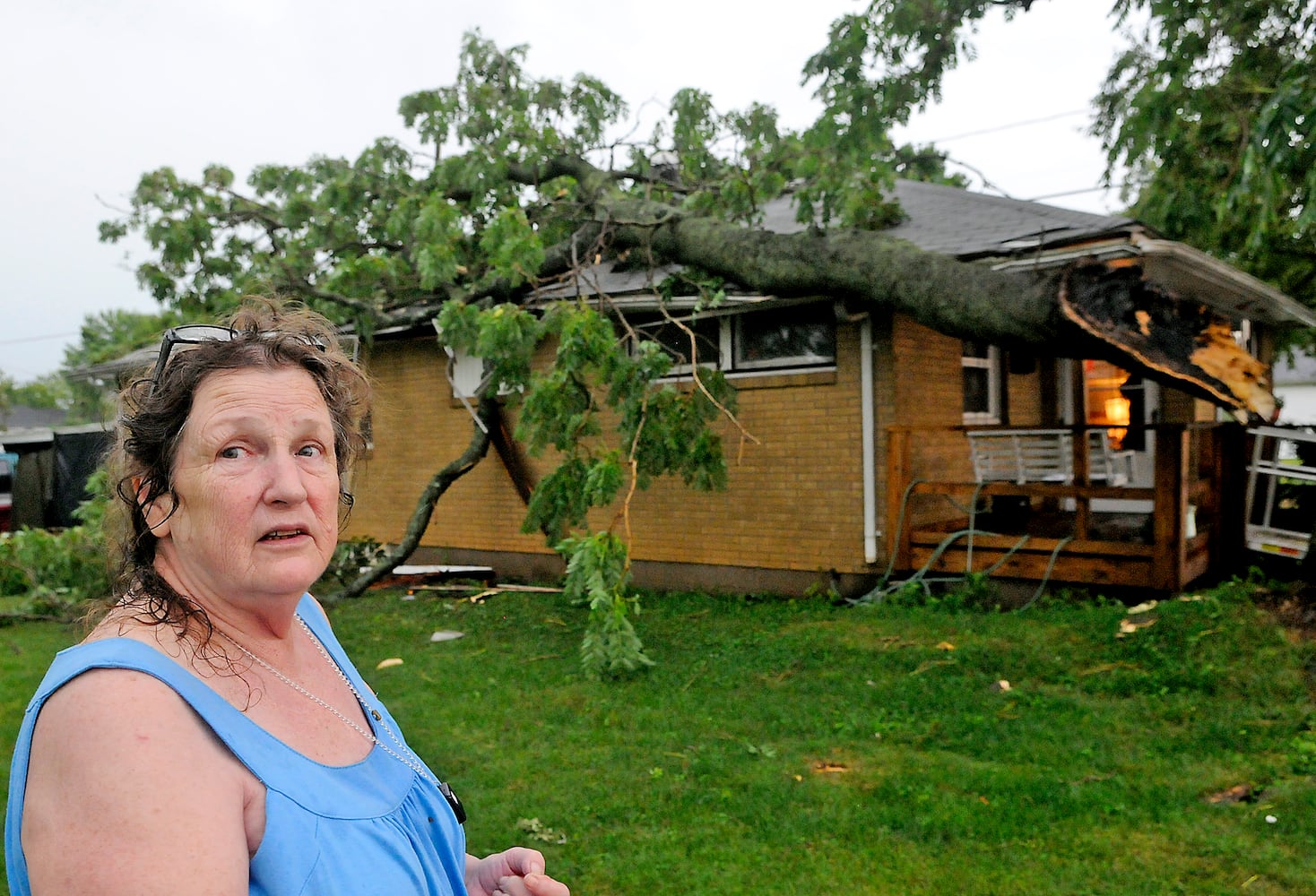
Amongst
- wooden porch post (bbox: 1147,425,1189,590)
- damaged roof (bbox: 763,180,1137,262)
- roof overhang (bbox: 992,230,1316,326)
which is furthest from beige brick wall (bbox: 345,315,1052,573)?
wooden porch post (bbox: 1147,425,1189,590)

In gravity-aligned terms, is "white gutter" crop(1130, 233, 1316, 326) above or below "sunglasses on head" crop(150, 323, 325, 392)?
above

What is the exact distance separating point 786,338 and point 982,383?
272cm

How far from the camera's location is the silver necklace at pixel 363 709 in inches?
58.0

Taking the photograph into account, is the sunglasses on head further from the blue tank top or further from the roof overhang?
the roof overhang

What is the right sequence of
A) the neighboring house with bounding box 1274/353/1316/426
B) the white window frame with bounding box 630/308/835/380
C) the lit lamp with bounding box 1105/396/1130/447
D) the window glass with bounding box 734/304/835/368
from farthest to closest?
the neighboring house with bounding box 1274/353/1316/426 → the lit lamp with bounding box 1105/396/1130/447 → the white window frame with bounding box 630/308/835/380 → the window glass with bounding box 734/304/835/368

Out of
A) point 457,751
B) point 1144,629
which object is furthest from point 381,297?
point 1144,629

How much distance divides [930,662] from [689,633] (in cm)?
221

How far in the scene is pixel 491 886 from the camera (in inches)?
70.7

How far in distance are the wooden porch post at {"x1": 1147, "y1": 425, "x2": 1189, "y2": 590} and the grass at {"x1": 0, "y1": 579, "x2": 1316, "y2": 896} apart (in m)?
0.52

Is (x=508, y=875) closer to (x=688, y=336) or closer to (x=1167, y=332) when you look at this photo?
(x=1167, y=332)

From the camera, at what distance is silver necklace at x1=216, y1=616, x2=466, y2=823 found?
1474mm

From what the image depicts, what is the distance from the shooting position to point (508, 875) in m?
1.79

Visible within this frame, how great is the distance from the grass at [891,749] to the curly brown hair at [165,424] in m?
2.81

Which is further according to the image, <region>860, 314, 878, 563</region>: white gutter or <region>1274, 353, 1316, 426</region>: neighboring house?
<region>1274, 353, 1316, 426</region>: neighboring house
